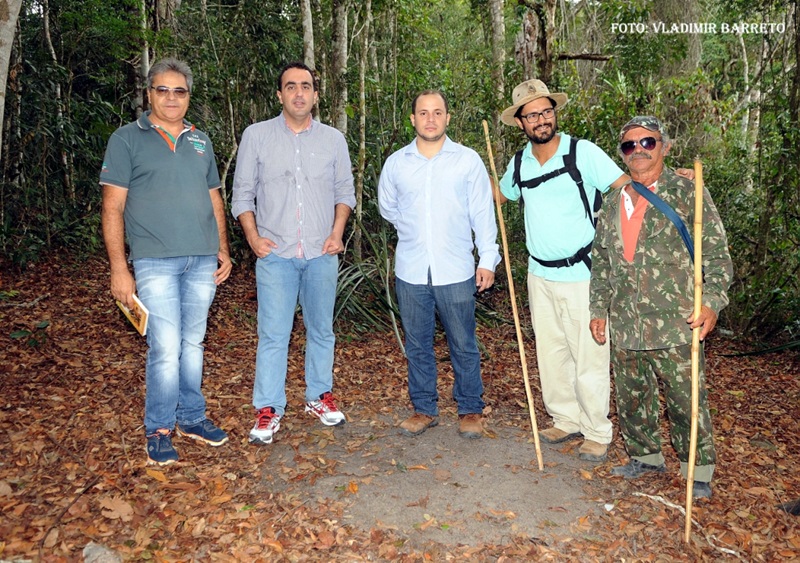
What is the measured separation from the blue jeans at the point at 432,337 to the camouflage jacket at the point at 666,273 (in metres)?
1.02

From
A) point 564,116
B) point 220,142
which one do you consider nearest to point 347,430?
point 564,116

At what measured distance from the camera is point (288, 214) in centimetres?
407

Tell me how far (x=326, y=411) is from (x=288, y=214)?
147cm

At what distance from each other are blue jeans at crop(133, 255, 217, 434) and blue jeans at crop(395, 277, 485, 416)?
1.32 meters

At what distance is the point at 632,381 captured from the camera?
3.71 metres

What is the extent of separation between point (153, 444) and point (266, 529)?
104 centimetres

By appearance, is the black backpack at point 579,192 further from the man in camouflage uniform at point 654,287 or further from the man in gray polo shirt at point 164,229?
the man in gray polo shirt at point 164,229

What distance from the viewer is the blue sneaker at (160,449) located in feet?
12.6

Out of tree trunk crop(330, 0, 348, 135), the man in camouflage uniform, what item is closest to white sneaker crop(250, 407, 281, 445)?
the man in camouflage uniform

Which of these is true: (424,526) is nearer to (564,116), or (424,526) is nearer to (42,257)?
(564,116)

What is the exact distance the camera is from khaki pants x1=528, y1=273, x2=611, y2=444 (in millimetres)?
4008

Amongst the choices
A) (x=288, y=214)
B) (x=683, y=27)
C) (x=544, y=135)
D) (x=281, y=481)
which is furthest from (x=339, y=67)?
(x=683, y=27)

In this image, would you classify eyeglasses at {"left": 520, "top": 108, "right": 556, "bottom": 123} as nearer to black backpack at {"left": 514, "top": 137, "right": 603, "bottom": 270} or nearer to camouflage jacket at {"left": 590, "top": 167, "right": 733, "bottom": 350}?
black backpack at {"left": 514, "top": 137, "right": 603, "bottom": 270}

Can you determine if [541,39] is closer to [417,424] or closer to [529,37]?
[529,37]
